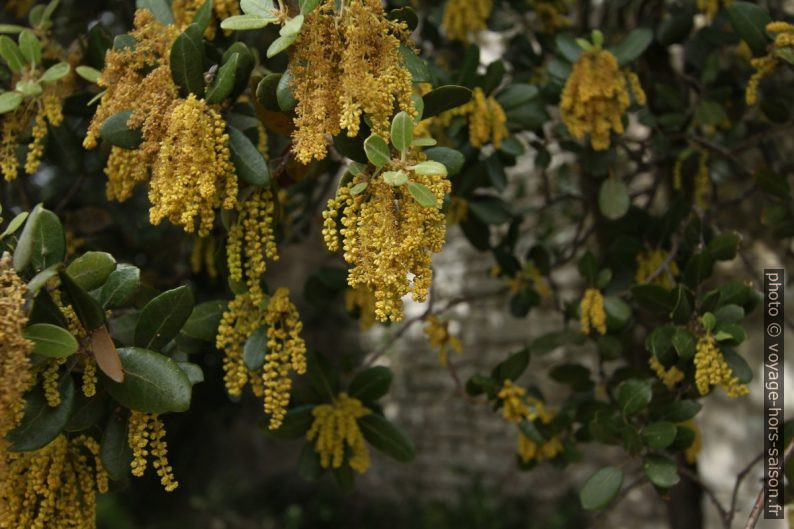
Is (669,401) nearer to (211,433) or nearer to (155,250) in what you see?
(155,250)

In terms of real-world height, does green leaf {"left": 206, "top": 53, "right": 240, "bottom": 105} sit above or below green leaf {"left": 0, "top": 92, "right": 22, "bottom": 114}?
above

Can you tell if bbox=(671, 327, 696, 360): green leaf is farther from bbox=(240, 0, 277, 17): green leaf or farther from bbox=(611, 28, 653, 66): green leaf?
bbox=(240, 0, 277, 17): green leaf

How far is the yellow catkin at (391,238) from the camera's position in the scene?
113cm

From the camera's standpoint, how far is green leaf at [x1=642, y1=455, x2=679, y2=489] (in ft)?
5.69

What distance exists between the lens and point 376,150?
1.17 m

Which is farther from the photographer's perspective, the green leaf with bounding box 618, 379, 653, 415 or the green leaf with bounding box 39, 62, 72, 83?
the green leaf with bounding box 618, 379, 653, 415

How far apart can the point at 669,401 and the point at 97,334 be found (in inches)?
55.0

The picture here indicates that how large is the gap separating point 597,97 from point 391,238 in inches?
39.2

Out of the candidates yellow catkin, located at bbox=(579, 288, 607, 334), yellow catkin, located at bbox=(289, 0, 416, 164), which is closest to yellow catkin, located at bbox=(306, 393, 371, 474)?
yellow catkin, located at bbox=(579, 288, 607, 334)

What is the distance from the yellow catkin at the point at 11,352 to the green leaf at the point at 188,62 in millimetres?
446

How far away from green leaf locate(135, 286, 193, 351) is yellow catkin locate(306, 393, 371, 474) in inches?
24.5

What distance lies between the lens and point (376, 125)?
1220mm

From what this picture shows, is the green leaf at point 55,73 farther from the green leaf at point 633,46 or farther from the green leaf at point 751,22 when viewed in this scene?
the green leaf at point 751,22

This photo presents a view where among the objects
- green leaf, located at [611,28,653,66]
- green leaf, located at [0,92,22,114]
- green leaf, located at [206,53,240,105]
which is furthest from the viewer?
green leaf, located at [611,28,653,66]
